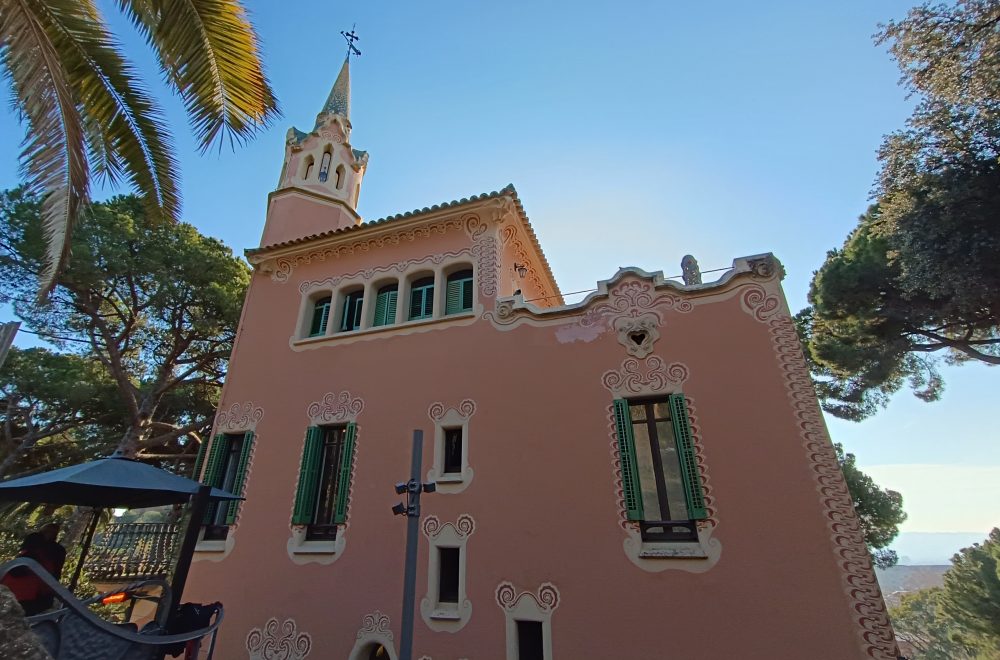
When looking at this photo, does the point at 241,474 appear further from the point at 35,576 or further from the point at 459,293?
the point at 459,293

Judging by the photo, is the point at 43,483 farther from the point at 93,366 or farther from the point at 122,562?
the point at 93,366

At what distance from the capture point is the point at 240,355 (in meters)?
10.3

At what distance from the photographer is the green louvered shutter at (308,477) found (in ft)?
26.2

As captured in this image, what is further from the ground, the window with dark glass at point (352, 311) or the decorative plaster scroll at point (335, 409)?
the window with dark glass at point (352, 311)

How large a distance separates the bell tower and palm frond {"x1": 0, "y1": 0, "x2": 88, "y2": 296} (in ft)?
21.7

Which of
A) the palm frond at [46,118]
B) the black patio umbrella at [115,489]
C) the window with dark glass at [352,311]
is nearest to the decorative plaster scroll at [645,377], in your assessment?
the window with dark glass at [352,311]

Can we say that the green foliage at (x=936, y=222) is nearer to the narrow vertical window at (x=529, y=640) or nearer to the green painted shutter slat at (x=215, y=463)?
the narrow vertical window at (x=529, y=640)

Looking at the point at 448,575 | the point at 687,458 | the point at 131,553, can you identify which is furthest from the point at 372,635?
the point at 131,553

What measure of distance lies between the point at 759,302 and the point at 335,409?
300 inches

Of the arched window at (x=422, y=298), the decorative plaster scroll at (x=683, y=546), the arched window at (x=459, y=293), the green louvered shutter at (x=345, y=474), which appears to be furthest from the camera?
the arched window at (x=422, y=298)

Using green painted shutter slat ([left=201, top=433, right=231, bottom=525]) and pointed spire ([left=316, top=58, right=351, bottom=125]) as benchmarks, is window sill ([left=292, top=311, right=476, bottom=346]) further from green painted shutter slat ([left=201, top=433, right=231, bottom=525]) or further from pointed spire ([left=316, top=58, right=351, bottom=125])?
pointed spire ([left=316, top=58, right=351, bottom=125])

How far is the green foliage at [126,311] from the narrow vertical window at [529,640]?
1426 centimetres

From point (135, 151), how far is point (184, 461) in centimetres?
1547

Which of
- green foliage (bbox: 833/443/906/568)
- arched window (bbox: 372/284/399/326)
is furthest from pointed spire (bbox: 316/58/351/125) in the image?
green foliage (bbox: 833/443/906/568)
